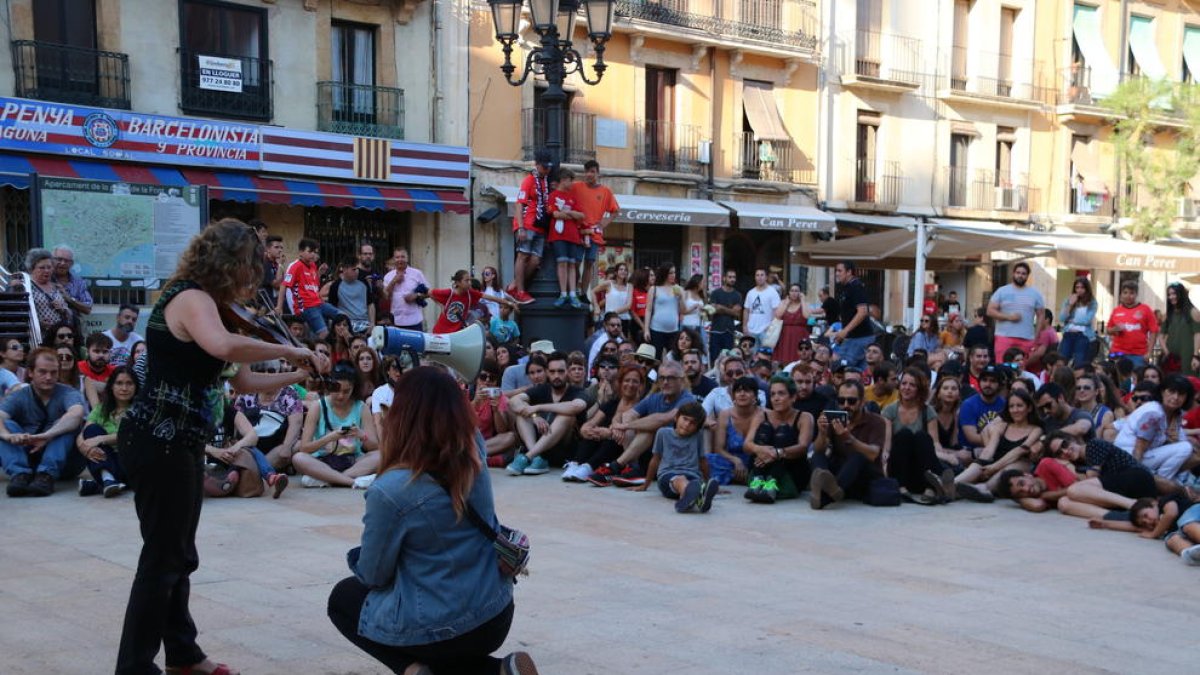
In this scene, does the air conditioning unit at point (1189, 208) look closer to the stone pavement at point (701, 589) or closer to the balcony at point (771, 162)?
the balcony at point (771, 162)

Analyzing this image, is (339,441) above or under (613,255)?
under

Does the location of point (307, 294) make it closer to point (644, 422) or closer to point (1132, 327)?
point (644, 422)

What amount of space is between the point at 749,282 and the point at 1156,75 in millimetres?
15208

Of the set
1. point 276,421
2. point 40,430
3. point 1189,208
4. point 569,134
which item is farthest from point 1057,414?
point 1189,208

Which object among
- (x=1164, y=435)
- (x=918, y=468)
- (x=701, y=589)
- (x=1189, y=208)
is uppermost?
(x=1189, y=208)

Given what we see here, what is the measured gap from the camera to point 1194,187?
3741 cm

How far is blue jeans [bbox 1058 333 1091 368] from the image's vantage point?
15.2 metres

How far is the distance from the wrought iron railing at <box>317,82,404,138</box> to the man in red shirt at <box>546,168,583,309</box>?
1154 centimetres

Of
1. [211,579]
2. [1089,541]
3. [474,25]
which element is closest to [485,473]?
[211,579]

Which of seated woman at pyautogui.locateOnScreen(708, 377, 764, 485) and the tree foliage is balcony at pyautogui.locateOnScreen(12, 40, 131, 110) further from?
the tree foliage

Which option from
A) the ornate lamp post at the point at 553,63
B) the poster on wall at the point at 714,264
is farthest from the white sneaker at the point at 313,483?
the poster on wall at the point at 714,264

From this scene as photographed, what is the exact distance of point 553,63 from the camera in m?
10.8

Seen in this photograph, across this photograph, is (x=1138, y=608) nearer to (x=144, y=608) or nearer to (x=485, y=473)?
(x=485, y=473)

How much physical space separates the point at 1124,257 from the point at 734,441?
12985 mm
